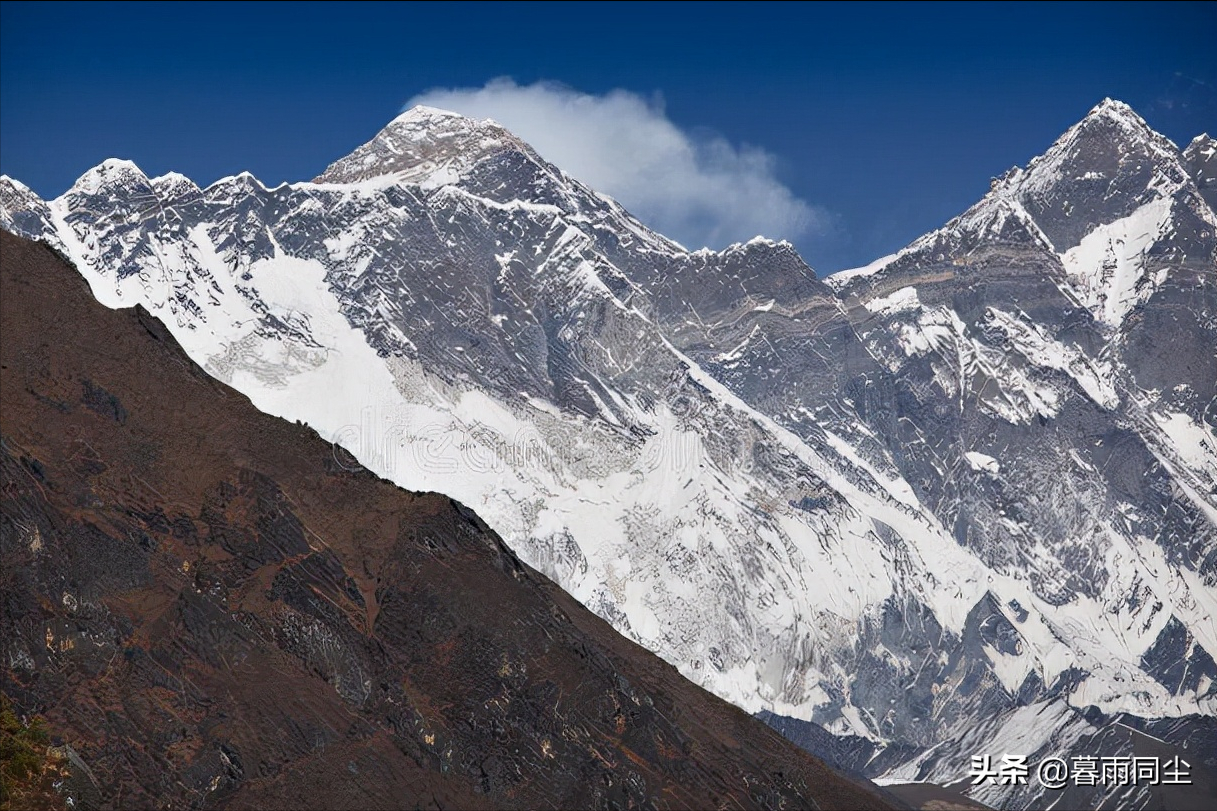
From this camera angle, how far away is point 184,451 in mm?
121938

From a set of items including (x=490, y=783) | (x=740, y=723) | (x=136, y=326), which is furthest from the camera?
(x=740, y=723)

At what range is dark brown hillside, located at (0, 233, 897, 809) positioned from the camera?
107312mm

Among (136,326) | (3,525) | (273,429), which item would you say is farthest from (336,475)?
(3,525)

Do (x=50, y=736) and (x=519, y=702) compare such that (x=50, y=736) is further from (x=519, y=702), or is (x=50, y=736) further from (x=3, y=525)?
(x=519, y=702)

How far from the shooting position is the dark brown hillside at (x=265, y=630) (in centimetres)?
10731

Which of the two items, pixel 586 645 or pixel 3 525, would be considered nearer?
pixel 3 525

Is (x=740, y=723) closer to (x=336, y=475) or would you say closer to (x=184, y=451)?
(x=336, y=475)

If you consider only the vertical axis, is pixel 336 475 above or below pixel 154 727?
above

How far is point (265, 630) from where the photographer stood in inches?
4555

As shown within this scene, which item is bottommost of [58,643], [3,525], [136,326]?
[58,643]

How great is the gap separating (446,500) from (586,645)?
11.9 metres

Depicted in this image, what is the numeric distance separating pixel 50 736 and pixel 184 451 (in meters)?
23.9

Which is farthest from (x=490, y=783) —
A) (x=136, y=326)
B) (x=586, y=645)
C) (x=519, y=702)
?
(x=136, y=326)

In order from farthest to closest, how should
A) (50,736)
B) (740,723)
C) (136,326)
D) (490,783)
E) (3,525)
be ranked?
(740,723), (136,326), (490,783), (3,525), (50,736)
